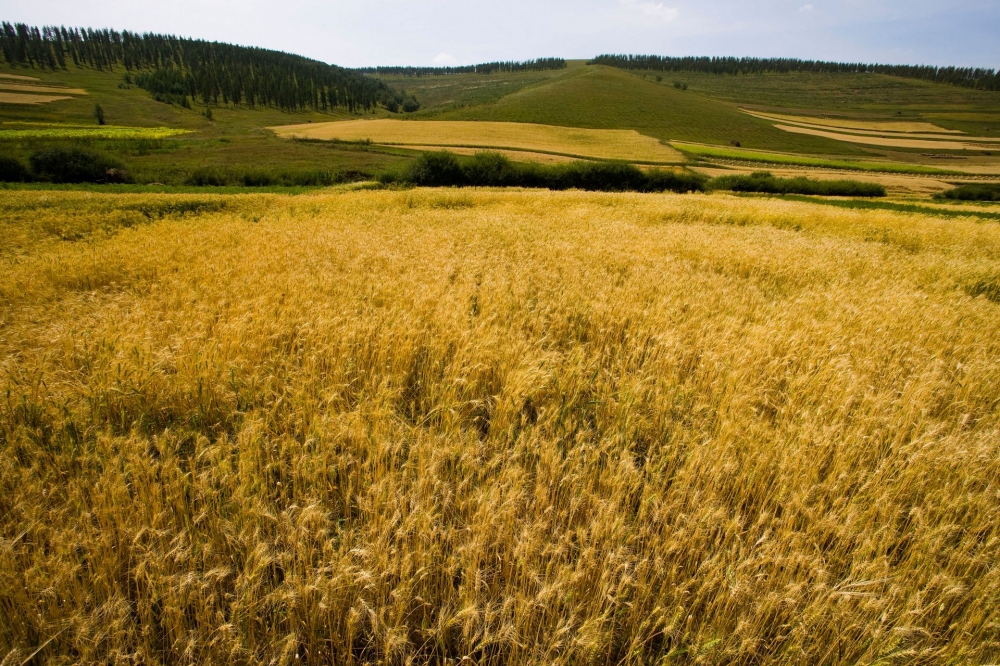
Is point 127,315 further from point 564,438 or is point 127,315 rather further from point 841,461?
point 841,461

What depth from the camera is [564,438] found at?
295 cm

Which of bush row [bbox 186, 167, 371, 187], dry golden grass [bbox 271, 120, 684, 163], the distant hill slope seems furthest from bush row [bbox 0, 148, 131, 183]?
the distant hill slope

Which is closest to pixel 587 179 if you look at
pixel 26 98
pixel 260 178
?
pixel 260 178

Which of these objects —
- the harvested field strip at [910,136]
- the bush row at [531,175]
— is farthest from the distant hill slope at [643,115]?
the bush row at [531,175]

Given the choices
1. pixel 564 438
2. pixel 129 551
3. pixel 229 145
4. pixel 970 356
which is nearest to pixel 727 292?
pixel 970 356

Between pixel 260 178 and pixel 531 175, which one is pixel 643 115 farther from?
pixel 260 178

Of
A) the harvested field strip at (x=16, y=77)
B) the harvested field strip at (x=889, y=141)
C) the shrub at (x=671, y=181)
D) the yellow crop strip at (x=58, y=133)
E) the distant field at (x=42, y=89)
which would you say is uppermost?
the harvested field strip at (x=16, y=77)

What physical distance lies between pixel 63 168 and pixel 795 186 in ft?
226

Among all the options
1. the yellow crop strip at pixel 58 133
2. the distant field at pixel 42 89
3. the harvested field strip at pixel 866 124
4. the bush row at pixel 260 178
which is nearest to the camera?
the bush row at pixel 260 178

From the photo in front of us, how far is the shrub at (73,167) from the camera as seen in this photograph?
35.6m

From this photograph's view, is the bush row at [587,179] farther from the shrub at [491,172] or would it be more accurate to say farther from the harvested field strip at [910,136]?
the harvested field strip at [910,136]

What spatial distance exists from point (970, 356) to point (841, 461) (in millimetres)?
3197

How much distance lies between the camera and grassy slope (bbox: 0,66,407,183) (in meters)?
47.2

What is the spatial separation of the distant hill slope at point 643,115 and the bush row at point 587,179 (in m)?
45.4
